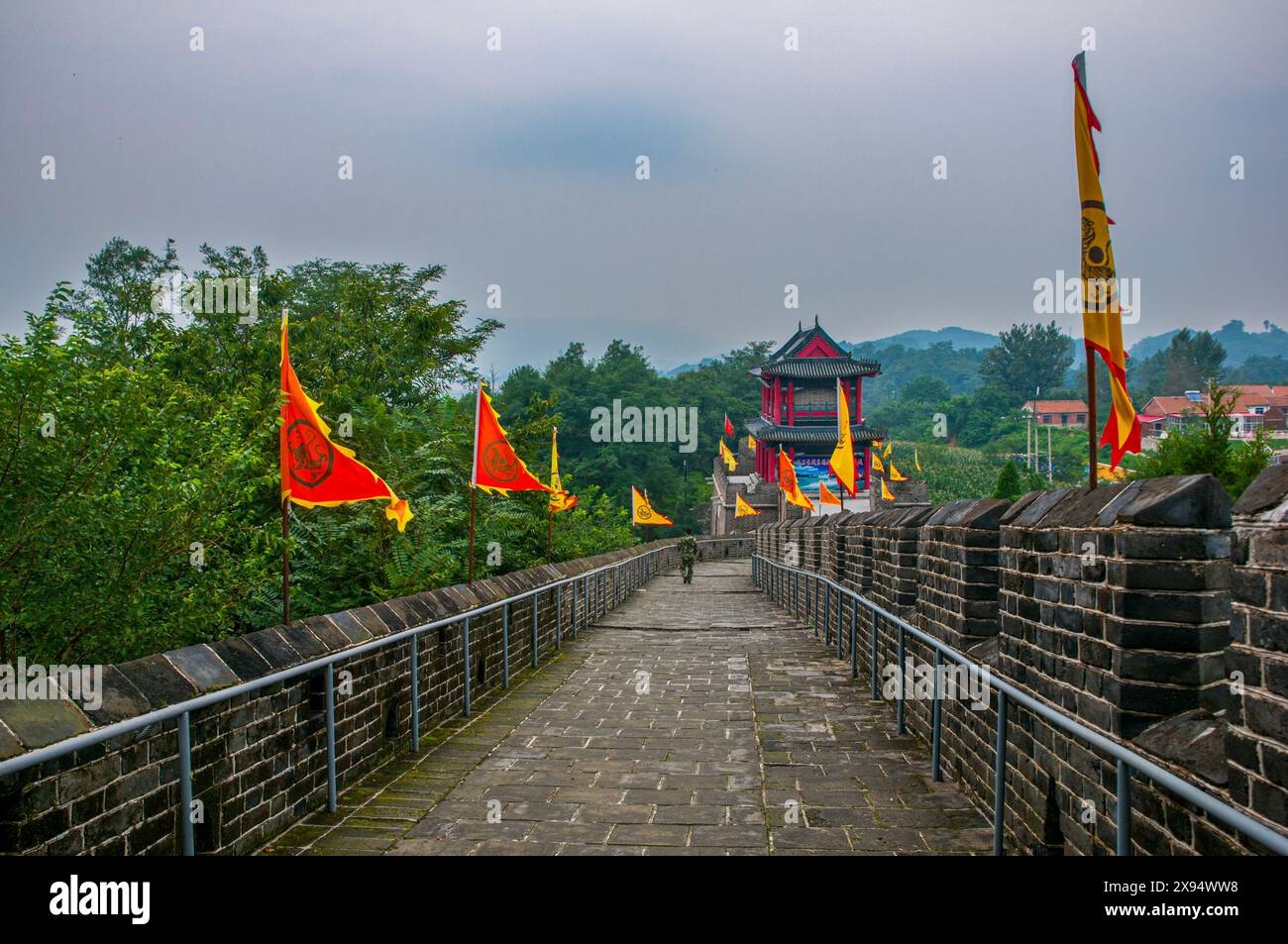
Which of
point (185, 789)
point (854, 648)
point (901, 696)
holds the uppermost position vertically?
point (185, 789)

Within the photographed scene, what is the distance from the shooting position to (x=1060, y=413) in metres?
101

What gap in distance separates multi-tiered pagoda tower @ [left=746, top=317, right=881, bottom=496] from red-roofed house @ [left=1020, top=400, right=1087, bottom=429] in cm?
5043

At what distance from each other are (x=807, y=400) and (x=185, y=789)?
54.3 m

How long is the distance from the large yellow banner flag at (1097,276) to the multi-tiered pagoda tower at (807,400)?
155ft

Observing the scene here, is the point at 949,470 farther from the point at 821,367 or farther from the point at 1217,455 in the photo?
the point at 1217,455

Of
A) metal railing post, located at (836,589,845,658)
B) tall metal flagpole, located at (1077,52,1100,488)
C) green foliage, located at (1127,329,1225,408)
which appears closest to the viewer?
tall metal flagpole, located at (1077,52,1100,488)

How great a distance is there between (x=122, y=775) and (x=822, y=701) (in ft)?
19.3

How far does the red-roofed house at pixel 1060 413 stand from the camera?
100125 millimetres

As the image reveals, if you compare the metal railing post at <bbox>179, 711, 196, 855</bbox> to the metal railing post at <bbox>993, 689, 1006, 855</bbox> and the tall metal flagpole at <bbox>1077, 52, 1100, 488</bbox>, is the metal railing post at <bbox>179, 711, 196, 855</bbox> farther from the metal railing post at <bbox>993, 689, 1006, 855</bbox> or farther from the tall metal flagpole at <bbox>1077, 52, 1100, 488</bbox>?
the tall metal flagpole at <bbox>1077, 52, 1100, 488</bbox>

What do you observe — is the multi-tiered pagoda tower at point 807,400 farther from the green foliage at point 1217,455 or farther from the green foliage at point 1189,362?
the green foliage at point 1189,362

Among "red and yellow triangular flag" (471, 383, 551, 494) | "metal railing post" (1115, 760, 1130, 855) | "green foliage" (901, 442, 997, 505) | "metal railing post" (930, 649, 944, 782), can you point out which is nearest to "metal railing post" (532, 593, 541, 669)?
"red and yellow triangular flag" (471, 383, 551, 494)

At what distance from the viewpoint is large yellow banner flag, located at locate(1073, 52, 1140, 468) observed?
524 cm

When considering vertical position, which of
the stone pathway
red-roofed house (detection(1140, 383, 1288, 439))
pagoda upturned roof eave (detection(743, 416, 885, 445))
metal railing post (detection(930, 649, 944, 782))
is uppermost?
red-roofed house (detection(1140, 383, 1288, 439))

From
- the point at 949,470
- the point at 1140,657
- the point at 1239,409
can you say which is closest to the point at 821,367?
the point at 949,470
